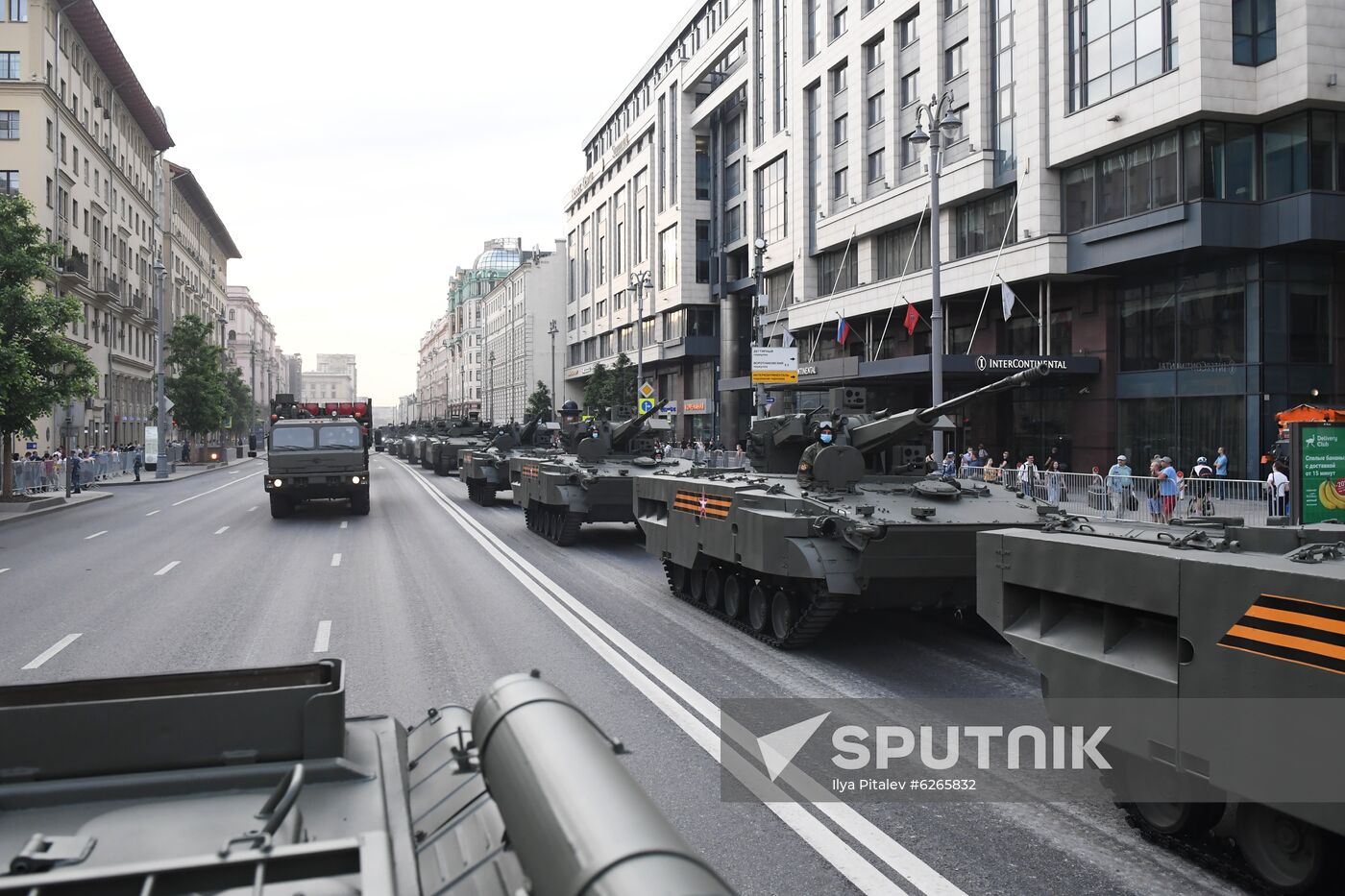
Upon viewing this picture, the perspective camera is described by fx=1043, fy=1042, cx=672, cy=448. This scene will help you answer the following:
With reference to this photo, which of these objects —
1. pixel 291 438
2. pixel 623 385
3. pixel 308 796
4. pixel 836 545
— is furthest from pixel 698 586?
pixel 623 385

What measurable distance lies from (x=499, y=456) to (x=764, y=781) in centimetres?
2270

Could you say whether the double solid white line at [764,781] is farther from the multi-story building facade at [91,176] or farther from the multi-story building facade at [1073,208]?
the multi-story building facade at [91,176]

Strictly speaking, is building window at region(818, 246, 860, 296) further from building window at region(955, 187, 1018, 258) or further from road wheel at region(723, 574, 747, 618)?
road wheel at region(723, 574, 747, 618)

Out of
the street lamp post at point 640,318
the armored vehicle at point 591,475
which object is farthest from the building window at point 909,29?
the armored vehicle at point 591,475

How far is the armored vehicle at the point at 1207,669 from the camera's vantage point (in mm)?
4348

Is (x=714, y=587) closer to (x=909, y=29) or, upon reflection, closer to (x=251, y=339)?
(x=909, y=29)

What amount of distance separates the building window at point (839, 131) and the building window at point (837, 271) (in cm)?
412

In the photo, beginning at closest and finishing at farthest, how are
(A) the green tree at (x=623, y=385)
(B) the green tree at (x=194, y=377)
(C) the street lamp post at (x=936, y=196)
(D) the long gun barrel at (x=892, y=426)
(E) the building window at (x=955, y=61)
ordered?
(D) the long gun barrel at (x=892, y=426), (C) the street lamp post at (x=936, y=196), (E) the building window at (x=955, y=61), (A) the green tree at (x=623, y=385), (B) the green tree at (x=194, y=377)

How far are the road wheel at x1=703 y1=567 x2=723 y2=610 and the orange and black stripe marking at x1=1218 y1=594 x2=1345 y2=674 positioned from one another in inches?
297

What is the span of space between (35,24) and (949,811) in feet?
163

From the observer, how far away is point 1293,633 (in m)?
4.42

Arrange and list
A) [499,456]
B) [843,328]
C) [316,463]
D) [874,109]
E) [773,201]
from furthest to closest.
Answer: [773,201]
[874,109]
[843,328]
[499,456]
[316,463]

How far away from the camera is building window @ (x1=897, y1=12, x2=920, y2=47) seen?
35500mm

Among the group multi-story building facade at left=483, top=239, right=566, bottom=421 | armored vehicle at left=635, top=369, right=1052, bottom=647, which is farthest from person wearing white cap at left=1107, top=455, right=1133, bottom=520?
multi-story building facade at left=483, top=239, right=566, bottom=421
